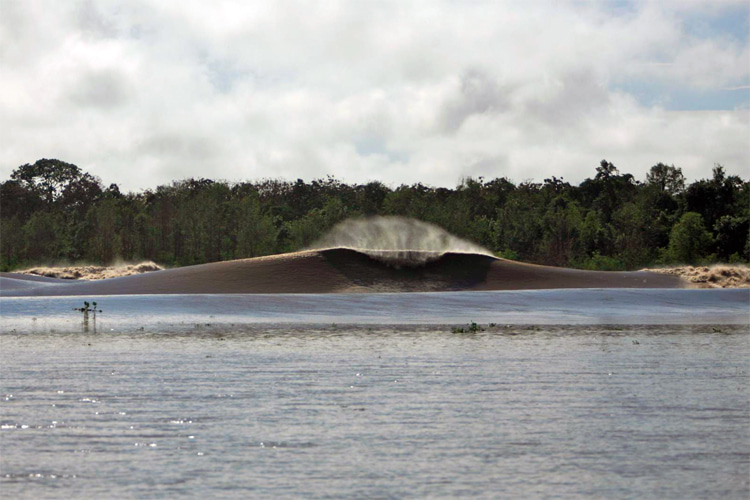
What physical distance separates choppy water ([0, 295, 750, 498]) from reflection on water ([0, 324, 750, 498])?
0.03m

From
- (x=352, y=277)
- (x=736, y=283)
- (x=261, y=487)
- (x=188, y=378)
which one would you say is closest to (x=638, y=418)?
(x=261, y=487)

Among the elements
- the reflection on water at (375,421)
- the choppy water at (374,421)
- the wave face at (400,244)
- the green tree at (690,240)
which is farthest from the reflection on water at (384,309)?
the green tree at (690,240)

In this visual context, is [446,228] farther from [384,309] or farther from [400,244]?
[384,309]

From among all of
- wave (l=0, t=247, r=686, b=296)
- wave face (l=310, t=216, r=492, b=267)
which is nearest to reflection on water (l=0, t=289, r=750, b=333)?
wave (l=0, t=247, r=686, b=296)

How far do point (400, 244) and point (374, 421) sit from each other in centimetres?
4006

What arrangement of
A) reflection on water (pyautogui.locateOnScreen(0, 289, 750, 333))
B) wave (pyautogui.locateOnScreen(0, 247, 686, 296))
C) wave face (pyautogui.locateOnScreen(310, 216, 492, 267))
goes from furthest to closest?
wave face (pyautogui.locateOnScreen(310, 216, 492, 267)), wave (pyautogui.locateOnScreen(0, 247, 686, 296)), reflection on water (pyautogui.locateOnScreen(0, 289, 750, 333))

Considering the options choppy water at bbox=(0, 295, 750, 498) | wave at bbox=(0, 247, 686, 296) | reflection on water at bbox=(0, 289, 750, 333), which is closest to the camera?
choppy water at bbox=(0, 295, 750, 498)

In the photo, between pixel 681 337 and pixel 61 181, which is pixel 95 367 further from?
pixel 61 181

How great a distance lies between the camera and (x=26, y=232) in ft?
299

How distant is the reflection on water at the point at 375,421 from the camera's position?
8.12 meters

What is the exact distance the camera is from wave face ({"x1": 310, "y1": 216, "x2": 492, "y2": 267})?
45750 millimetres

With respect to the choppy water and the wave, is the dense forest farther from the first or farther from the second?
the choppy water

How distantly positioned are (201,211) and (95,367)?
68.6 m

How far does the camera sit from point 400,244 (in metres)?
50.9
